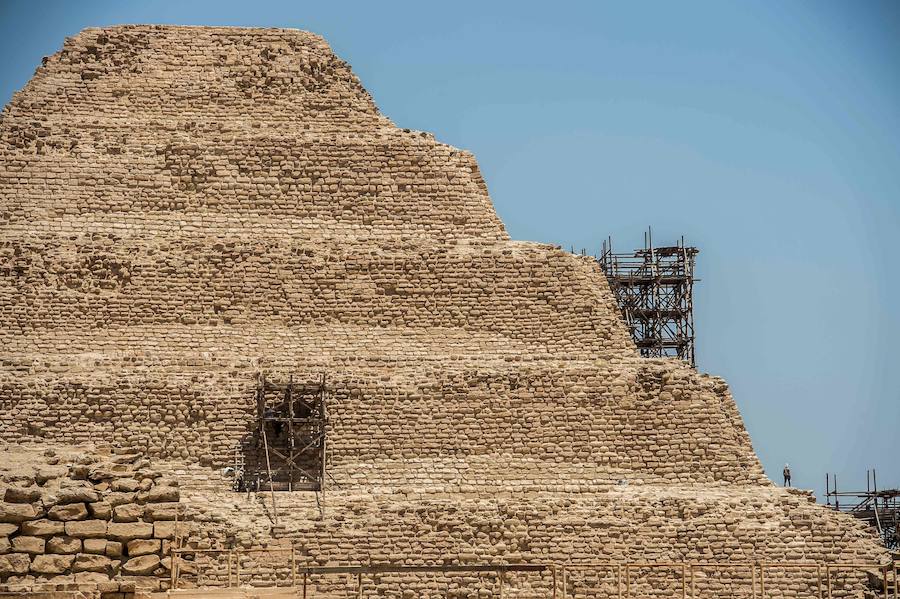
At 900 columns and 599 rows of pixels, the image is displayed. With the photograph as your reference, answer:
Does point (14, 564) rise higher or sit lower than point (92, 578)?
higher

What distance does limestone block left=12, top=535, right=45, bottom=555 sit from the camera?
26.6 metres

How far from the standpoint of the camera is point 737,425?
4228cm

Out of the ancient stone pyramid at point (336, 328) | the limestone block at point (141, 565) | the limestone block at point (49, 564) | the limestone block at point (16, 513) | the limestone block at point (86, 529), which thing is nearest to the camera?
the limestone block at point (49, 564)

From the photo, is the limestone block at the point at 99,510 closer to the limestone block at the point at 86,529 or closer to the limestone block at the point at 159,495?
the limestone block at the point at 86,529

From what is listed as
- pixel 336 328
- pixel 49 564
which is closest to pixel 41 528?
pixel 49 564

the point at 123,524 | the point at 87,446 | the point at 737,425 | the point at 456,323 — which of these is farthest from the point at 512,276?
the point at 123,524

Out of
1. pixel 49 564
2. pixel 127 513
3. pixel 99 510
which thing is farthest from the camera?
pixel 127 513

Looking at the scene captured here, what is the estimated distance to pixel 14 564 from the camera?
2641 cm

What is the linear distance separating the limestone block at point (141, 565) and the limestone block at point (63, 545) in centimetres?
63

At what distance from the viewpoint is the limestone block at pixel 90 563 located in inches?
1052

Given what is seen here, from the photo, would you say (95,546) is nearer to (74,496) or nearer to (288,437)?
(74,496)

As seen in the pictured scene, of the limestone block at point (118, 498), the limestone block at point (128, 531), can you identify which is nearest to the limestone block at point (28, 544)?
the limestone block at point (128, 531)

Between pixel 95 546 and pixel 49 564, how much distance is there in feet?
2.10

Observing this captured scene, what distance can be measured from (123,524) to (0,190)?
18.8m
